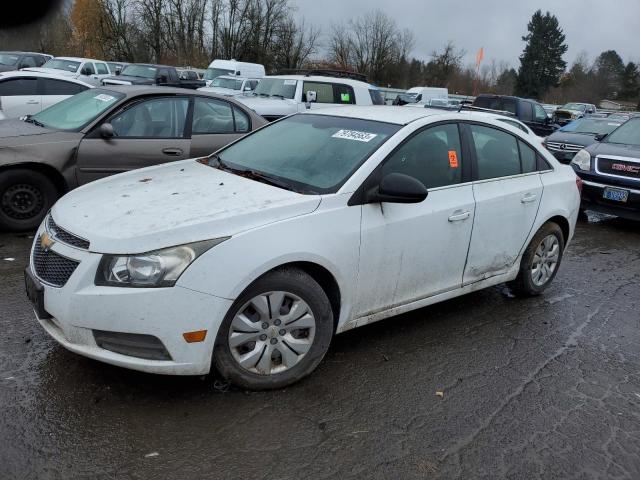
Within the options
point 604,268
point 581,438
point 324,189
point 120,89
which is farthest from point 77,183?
point 604,268

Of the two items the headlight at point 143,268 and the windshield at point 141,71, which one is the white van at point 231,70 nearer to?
the windshield at point 141,71

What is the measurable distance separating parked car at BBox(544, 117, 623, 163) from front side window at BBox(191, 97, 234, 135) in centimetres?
804

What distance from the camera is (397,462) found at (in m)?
2.83

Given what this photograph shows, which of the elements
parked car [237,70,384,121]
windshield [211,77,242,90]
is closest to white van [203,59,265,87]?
windshield [211,77,242,90]

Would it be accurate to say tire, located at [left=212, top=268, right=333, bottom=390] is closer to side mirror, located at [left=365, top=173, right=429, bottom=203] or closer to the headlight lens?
side mirror, located at [left=365, top=173, right=429, bottom=203]

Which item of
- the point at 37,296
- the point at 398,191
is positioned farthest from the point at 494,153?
the point at 37,296

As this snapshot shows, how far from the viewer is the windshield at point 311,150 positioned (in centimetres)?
378

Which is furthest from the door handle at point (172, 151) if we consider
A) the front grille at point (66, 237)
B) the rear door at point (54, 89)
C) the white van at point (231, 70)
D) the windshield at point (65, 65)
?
the white van at point (231, 70)

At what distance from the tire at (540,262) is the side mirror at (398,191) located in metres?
1.81

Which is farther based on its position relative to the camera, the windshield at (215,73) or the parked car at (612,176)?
the windshield at (215,73)

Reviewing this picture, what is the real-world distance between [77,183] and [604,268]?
586 centimetres

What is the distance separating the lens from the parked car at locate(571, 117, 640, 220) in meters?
8.35

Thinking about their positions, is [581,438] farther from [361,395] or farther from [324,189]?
[324,189]

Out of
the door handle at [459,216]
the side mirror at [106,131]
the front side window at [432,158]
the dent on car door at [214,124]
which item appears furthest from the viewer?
the dent on car door at [214,124]
